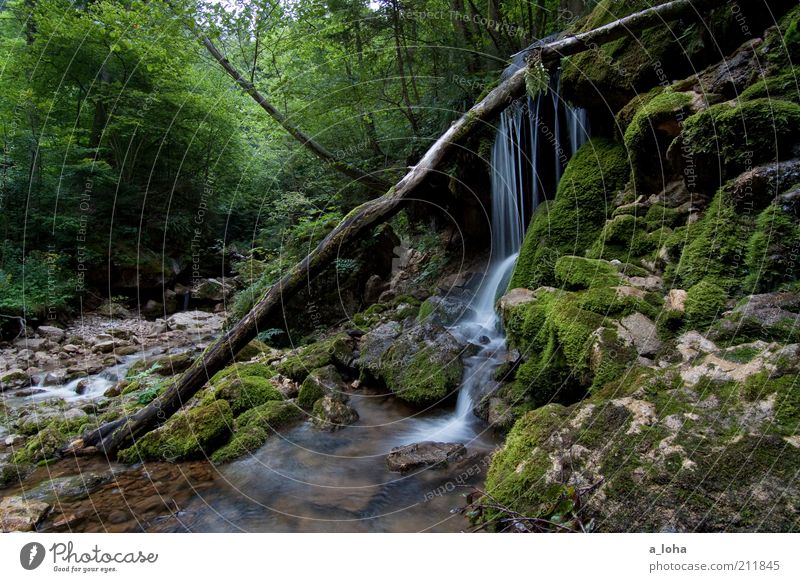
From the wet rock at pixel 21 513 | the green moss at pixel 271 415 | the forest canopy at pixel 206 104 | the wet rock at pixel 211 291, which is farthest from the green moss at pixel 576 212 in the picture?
the wet rock at pixel 211 291

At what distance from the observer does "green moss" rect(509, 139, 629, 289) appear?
5781 millimetres

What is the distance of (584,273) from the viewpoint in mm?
4383

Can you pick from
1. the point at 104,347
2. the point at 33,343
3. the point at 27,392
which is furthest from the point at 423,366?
the point at 33,343

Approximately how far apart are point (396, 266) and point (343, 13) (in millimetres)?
6899

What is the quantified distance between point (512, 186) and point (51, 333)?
13.2 metres

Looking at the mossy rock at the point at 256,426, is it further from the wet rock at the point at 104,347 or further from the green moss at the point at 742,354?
the wet rock at the point at 104,347

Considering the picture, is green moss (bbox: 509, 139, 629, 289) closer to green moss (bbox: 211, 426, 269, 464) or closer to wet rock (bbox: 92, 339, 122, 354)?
green moss (bbox: 211, 426, 269, 464)

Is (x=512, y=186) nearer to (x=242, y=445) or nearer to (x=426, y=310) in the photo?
(x=426, y=310)

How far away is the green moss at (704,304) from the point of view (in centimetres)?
312

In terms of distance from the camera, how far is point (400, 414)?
582 centimetres

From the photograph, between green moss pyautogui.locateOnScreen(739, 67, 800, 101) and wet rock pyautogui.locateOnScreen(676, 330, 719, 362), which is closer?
wet rock pyautogui.locateOnScreen(676, 330, 719, 362)
